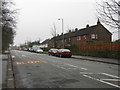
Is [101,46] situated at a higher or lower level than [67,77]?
higher

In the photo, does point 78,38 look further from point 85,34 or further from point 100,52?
point 100,52

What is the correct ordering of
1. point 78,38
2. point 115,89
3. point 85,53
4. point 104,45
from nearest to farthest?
1. point 115,89
2. point 104,45
3. point 85,53
4. point 78,38

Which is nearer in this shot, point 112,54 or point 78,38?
point 112,54

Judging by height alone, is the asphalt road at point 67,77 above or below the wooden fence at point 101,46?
below

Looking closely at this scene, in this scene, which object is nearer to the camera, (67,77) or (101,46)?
(67,77)

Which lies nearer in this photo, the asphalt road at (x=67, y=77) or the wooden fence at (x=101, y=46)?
the asphalt road at (x=67, y=77)

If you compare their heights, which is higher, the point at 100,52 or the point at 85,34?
the point at 85,34

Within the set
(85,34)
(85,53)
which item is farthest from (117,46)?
(85,34)

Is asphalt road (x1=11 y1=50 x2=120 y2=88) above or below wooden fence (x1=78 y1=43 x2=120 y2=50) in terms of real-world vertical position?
below

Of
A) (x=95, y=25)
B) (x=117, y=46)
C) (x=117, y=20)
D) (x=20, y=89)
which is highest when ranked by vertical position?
(x=95, y=25)

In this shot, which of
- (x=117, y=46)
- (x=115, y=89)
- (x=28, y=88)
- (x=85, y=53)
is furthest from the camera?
(x=85, y=53)

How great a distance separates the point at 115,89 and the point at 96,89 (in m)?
0.72

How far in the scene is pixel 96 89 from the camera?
786 centimetres

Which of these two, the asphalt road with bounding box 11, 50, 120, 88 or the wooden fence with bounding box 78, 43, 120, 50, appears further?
the wooden fence with bounding box 78, 43, 120, 50
